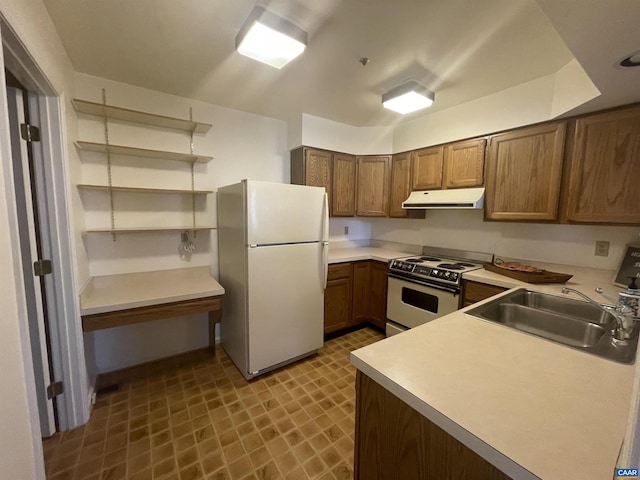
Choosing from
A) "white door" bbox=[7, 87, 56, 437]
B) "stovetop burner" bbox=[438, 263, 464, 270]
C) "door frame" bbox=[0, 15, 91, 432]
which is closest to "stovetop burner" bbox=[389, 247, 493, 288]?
"stovetop burner" bbox=[438, 263, 464, 270]

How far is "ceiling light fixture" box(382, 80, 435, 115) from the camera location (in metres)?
2.09

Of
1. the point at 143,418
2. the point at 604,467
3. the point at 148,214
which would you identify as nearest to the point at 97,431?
the point at 143,418

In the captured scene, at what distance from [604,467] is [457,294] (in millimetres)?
1761

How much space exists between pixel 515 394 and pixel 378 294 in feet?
7.31

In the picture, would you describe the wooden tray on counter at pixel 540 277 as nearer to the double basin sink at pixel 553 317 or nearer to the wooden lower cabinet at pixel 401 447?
the double basin sink at pixel 553 317

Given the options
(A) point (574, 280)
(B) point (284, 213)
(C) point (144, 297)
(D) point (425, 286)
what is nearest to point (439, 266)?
(D) point (425, 286)

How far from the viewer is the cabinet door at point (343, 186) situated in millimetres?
3094

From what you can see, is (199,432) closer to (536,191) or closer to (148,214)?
(148,214)

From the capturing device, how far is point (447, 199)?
8.36 ft

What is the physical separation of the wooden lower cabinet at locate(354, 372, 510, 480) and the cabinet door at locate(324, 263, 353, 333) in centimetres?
179

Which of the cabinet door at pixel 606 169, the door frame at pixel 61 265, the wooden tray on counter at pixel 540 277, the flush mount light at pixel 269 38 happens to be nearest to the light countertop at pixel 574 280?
the wooden tray on counter at pixel 540 277

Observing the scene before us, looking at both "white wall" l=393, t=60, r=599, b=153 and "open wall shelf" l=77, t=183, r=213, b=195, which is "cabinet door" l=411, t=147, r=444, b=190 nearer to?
"white wall" l=393, t=60, r=599, b=153

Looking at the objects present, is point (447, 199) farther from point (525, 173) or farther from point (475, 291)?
point (475, 291)
